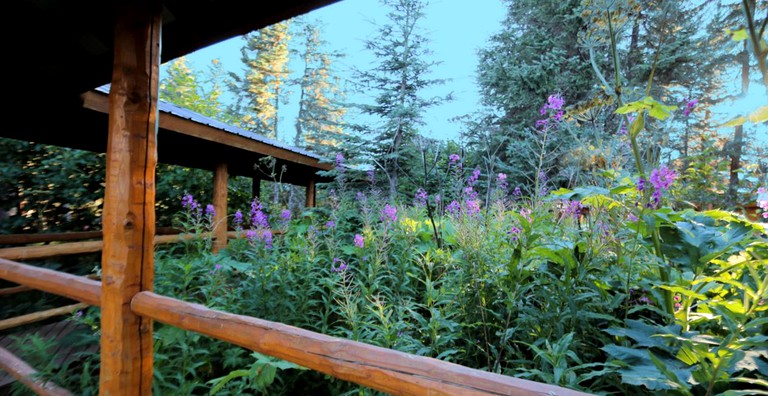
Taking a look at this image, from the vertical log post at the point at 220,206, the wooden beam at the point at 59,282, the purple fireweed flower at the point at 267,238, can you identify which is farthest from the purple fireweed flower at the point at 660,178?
the vertical log post at the point at 220,206

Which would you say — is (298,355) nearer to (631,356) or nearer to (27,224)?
(631,356)

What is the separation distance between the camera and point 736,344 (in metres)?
0.91

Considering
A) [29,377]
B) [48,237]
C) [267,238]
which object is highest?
[267,238]

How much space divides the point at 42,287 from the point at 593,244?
9.37ft

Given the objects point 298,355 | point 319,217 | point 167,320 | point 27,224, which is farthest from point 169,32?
point 27,224

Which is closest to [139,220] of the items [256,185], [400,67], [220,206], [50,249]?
[50,249]

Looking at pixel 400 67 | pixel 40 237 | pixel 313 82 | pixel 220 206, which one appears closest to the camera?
pixel 40 237

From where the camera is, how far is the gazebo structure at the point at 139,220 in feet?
2.98

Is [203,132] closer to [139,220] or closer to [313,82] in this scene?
[139,220]

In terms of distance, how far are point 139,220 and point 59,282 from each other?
0.67 metres

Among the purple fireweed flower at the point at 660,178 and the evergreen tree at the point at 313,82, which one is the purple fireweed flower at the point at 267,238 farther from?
the evergreen tree at the point at 313,82

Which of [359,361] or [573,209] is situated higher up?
[573,209]

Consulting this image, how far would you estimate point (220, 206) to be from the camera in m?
4.86

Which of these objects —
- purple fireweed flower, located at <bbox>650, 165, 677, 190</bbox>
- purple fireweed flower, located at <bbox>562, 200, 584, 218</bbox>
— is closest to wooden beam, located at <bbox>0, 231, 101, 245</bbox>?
purple fireweed flower, located at <bbox>562, 200, 584, 218</bbox>
